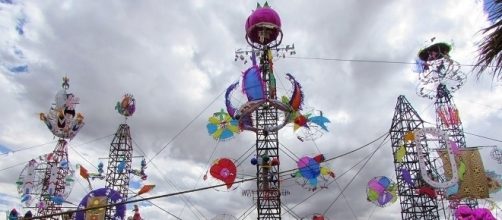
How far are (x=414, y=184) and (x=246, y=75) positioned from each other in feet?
59.3

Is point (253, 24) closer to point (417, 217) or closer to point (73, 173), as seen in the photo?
point (417, 217)

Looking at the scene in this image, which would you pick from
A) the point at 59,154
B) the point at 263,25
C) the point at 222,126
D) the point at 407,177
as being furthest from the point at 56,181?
the point at 407,177

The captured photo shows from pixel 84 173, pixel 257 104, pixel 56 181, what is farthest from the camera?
pixel 56 181

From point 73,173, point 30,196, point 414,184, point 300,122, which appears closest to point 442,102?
point 414,184

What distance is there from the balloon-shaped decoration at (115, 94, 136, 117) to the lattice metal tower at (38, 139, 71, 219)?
610cm

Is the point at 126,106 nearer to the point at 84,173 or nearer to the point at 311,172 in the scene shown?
the point at 84,173

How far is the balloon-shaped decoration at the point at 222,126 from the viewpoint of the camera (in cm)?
2541

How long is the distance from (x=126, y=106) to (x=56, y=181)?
9.44 meters

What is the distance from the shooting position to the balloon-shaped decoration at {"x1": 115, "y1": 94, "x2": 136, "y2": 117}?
40.3 metres

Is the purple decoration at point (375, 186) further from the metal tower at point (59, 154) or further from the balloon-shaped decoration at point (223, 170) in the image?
the metal tower at point (59, 154)

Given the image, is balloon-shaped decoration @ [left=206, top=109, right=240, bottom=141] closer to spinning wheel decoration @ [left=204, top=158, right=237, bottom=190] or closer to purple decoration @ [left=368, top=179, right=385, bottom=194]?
spinning wheel decoration @ [left=204, top=158, right=237, bottom=190]

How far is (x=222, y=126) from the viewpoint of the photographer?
25.6m

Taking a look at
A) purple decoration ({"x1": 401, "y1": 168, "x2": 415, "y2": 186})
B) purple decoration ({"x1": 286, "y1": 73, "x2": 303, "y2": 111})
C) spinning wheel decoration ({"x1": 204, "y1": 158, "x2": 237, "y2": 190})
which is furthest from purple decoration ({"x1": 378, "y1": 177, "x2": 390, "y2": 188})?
spinning wheel decoration ({"x1": 204, "y1": 158, "x2": 237, "y2": 190})

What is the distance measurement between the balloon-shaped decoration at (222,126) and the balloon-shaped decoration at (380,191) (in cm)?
1134
